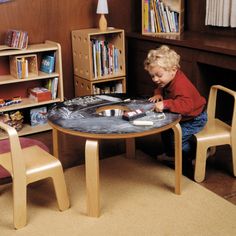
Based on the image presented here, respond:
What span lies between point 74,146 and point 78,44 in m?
1.04

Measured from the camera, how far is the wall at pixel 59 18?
137 inches

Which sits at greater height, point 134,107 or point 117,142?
point 134,107

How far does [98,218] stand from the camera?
2.18m

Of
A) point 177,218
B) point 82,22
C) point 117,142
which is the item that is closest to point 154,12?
point 82,22

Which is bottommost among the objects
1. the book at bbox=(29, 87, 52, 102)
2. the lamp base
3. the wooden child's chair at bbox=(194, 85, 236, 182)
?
the wooden child's chair at bbox=(194, 85, 236, 182)

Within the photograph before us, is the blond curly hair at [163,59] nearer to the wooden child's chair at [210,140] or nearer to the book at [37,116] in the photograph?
the wooden child's chair at [210,140]

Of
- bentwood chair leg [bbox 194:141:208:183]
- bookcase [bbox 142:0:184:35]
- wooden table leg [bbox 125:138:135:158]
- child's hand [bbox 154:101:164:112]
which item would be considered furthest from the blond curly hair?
bookcase [bbox 142:0:184:35]

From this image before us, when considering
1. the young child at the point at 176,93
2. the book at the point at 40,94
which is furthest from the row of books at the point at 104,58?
the young child at the point at 176,93

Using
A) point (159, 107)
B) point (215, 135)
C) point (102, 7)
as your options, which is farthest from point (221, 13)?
point (159, 107)

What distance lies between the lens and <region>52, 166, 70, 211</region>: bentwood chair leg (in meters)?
2.16

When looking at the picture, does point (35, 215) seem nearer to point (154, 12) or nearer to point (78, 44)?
point (78, 44)

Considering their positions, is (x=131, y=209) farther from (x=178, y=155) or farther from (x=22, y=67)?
(x=22, y=67)

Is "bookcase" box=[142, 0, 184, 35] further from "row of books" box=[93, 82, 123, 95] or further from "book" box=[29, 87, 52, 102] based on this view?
"book" box=[29, 87, 52, 102]

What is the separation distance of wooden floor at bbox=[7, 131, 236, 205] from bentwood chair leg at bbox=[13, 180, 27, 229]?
80 cm
